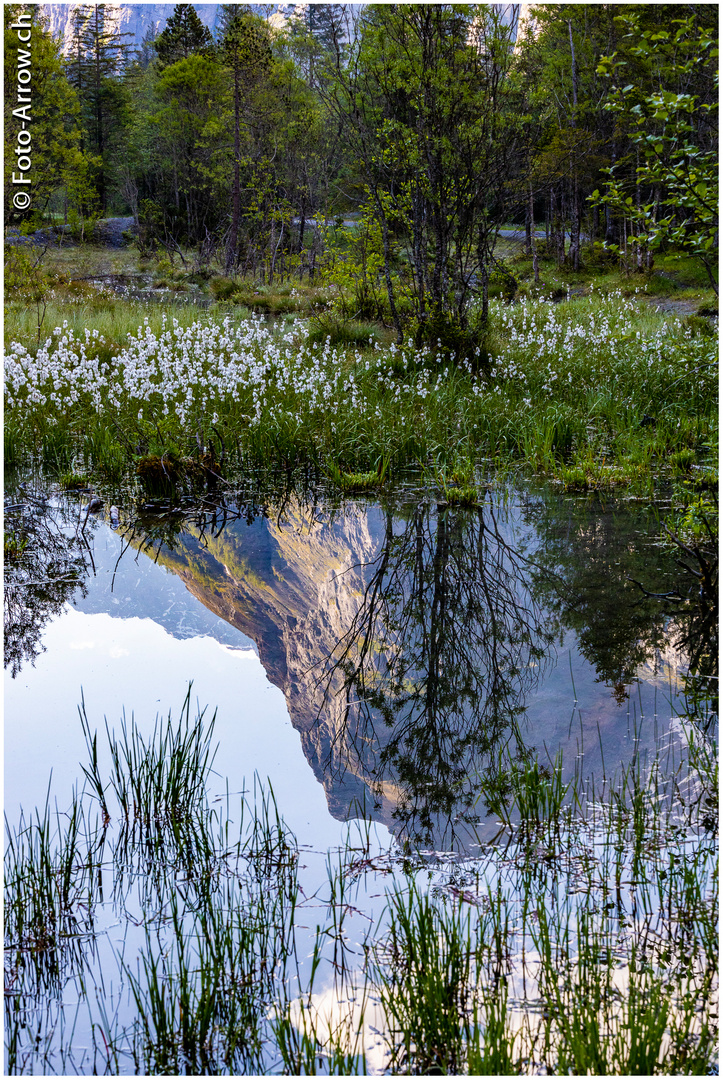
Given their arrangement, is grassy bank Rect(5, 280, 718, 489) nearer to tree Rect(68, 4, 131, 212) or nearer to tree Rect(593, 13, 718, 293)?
tree Rect(593, 13, 718, 293)

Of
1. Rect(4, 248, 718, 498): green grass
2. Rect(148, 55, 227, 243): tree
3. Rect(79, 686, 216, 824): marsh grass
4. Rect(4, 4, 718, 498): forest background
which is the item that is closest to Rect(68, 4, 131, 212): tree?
Rect(148, 55, 227, 243): tree

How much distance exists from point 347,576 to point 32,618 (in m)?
2.32

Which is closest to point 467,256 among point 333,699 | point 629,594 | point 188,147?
point 629,594

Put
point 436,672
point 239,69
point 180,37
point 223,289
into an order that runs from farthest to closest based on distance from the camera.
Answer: point 180,37 < point 239,69 < point 223,289 < point 436,672

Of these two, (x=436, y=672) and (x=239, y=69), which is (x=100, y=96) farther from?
(x=436, y=672)

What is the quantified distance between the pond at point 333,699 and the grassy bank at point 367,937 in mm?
15

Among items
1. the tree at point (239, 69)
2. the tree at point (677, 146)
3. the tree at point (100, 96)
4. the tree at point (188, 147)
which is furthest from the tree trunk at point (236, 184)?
the tree at point (100, 96)

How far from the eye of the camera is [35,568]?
5977 millimetres

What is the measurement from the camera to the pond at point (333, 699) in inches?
93.0

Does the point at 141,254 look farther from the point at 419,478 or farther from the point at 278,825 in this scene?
the point at 278,825

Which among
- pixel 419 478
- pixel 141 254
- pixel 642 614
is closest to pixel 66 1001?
pixel 642 614

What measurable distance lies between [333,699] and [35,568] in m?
3.19

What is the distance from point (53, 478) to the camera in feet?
28.0

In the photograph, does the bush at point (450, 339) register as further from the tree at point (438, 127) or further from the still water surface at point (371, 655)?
the still water surface at point (371, 655)
